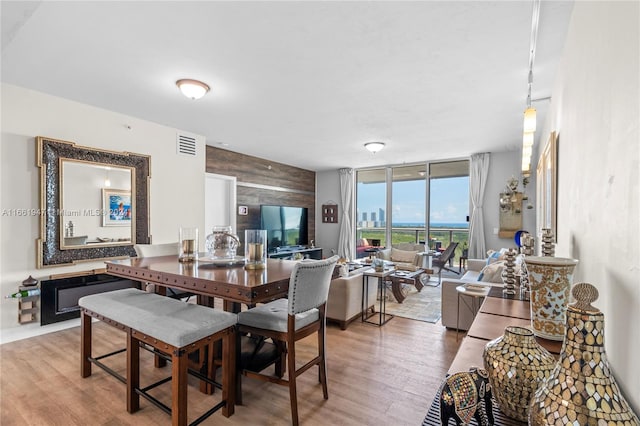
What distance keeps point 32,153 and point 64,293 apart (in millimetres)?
1586

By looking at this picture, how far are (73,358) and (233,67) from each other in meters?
3.02

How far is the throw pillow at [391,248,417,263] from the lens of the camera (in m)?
6.35

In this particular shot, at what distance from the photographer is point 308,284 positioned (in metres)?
1.83

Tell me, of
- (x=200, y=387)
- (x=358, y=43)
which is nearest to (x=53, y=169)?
(x=200, y=387)

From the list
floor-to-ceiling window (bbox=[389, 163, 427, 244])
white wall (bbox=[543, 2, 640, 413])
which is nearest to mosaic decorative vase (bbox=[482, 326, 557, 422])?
white wall (bbox=[543, 2, 640, 413])

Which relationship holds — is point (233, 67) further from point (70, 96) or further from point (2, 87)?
point (2, 87)

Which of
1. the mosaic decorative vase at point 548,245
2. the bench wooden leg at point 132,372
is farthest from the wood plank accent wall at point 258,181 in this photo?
the mosaic decorative vase at point 548,245

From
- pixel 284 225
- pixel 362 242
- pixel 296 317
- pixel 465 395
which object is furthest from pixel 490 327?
pixel 362 242

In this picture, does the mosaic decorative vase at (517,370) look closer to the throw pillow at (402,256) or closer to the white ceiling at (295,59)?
the white ceiling at (295,59)

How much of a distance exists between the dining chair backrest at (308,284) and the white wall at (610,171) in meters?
1.30

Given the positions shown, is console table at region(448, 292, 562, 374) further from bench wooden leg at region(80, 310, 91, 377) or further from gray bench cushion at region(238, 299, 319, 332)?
bench wooden leg at region(80, 310, 91, 377)

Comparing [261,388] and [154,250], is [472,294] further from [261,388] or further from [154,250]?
[154,250]

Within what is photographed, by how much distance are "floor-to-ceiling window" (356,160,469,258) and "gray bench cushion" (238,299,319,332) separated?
491cm

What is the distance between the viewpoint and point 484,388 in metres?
0.75
